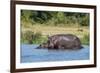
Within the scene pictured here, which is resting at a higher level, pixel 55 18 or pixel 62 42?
pixel 55 18

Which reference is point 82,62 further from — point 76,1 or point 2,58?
point 2,58

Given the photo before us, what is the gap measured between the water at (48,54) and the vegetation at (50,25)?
0.08 m

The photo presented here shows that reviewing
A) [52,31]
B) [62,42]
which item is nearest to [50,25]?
[52,31]

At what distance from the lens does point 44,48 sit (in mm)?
1969

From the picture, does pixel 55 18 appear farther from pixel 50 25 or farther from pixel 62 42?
pixel 62 42

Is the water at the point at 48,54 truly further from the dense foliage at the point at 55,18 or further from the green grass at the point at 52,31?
the dense foliage at the point at 55,18

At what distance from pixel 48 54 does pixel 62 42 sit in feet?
0.66

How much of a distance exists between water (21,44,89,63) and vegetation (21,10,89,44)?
0.26 ft

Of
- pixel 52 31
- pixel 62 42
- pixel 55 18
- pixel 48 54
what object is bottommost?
pixel 48 54

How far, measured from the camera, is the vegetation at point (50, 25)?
191 centimetres

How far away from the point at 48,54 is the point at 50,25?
0.30 m

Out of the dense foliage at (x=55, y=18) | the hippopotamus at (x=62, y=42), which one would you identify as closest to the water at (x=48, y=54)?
the hippopotamus at (x=62, y=42)

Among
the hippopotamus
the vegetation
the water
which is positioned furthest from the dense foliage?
the water

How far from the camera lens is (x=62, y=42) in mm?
2037
